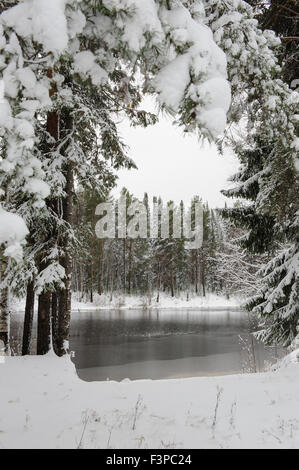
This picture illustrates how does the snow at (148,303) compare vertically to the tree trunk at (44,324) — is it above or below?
below

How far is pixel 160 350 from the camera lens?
16.6 metres

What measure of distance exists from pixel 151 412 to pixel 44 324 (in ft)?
14.1

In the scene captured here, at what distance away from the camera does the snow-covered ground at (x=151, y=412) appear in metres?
3.40

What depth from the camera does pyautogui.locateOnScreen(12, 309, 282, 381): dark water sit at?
12961 mm

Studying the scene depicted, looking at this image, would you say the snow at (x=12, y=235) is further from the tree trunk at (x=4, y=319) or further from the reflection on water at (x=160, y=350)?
the reflection on water at (x=160, y=350)

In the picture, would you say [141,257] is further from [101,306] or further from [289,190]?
[289,190]

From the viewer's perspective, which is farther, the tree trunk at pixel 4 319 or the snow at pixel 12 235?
the tree trunk at pixel 4 319

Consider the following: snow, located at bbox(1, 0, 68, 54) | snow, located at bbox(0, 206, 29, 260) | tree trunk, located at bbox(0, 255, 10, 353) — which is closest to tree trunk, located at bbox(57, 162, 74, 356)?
tree trunk, located at bbox(0, 255, 10, 353)

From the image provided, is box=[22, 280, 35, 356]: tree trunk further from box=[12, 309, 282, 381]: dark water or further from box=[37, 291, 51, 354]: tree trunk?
box=[12, 309, 282, 381]: dark water

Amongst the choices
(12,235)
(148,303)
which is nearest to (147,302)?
(148,303)

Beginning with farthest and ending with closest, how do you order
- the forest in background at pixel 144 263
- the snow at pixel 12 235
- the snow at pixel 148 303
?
the forest in background at pixel 144 263
the snow at pixel 148 303
the snow at pixel 12 235

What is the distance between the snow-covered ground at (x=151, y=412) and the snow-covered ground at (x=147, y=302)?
93.9ft

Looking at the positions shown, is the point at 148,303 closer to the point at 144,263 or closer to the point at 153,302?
the point at 153,302

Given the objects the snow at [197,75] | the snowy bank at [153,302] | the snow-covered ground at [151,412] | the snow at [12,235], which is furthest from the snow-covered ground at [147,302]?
the snow at [197,75]
